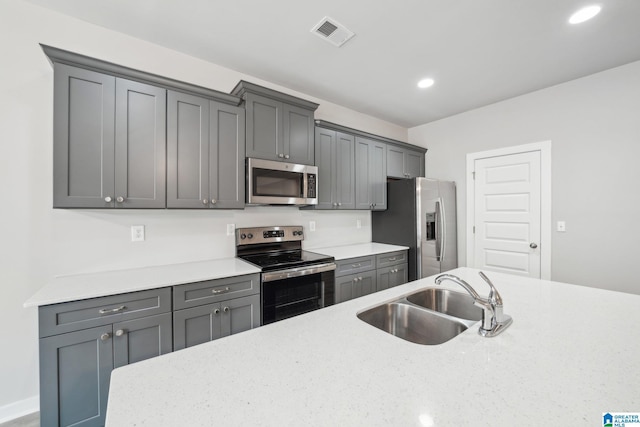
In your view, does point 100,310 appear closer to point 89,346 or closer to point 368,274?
point 89,346

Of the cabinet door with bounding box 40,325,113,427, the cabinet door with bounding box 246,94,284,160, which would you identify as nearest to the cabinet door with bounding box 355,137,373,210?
the cabinet door with bounding box 246,94,284,160

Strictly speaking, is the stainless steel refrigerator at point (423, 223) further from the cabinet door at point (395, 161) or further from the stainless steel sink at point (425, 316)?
the stainless steel sink at point (425, 316)

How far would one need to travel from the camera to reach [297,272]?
228cm

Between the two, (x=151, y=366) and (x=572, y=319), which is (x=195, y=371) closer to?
(x=151, y=366)

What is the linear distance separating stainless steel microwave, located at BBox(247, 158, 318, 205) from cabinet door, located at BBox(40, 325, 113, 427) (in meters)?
1.39

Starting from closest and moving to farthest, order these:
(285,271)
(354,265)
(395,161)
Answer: (285,271)
(354,265)
(395,161)

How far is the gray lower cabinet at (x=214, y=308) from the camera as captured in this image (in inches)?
70.1

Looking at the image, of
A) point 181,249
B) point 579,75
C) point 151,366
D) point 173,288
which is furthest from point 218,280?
point 579,75

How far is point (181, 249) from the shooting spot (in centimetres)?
234

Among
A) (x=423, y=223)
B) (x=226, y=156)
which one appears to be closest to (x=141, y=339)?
(x=226, y=156)

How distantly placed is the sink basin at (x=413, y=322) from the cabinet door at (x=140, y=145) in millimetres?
1738

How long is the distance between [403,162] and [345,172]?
1153 mm

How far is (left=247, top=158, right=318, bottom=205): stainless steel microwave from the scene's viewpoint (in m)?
2.37

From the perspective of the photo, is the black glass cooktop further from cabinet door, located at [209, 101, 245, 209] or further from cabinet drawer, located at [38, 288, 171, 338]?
cabinet drawer, located at [38, 288, 171, 338]
